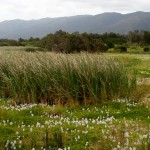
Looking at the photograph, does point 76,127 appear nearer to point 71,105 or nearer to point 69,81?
point 71,105

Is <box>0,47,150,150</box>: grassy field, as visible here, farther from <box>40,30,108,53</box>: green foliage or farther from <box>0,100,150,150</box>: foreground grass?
<box>40,30,108,53</box>: green foliage

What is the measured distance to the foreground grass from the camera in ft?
30.3

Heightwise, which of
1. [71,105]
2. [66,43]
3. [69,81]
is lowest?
[71,105]

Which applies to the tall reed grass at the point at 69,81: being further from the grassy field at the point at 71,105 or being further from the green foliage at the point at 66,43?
the green foliage at the point at 66,43

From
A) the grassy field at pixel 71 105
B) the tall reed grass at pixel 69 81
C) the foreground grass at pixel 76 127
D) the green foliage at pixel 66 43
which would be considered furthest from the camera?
the green foliage at pixel 66 43

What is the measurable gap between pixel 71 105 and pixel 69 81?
3.95 ft

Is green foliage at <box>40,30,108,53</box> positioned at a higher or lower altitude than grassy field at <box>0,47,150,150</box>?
higher

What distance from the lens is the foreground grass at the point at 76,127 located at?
9.23 metres

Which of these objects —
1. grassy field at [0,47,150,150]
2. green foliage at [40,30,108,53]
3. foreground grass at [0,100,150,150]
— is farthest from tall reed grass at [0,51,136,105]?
green foliage at [40,30,108,53]

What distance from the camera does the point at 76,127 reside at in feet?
34.8

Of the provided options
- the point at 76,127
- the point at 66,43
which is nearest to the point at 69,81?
the point at 76,127

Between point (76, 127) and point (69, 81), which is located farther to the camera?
point (69, 81)

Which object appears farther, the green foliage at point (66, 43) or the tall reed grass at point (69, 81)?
the green foliage at point (66, 43)

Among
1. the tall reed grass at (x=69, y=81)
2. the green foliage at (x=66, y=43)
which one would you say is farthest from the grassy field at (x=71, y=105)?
the green foliage at (x=66, y=43)
